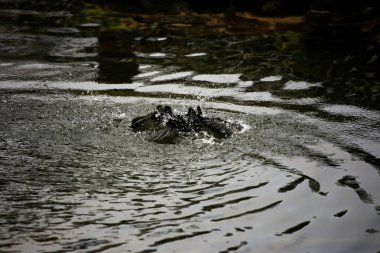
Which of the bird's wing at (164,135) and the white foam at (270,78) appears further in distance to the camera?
the white foam at (270,78)

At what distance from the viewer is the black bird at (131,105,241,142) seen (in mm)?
5469

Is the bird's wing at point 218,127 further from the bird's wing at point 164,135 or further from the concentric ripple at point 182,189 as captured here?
the bird's wing at point 164,135

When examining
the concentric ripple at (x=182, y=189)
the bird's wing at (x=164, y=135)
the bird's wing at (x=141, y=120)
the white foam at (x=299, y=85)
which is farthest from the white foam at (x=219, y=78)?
the bird's wing at (x=164, y=135)

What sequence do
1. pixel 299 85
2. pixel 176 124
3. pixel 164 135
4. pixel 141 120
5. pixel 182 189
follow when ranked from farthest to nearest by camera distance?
pixel 299 85 < pixel 141 120 < pixel 176 124 < pixel 164 135 < pixel 182 189

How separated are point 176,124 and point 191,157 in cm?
83

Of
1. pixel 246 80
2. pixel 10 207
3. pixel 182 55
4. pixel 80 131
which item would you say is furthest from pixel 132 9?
pixel 10 207

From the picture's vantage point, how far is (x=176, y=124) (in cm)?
563

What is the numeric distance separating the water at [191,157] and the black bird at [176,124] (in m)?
0.16

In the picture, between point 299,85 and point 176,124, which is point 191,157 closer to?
point 176,124

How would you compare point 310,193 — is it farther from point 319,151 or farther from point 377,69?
point 377,69

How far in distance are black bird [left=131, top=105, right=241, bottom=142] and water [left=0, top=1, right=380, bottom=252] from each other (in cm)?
16

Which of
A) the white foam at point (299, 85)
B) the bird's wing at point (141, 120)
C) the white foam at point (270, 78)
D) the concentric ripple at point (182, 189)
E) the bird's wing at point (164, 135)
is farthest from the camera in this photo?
the white foam at point (270, 78)

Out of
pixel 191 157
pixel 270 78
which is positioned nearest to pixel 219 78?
pixel 270 78

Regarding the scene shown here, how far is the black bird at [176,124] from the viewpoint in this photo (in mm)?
5469
